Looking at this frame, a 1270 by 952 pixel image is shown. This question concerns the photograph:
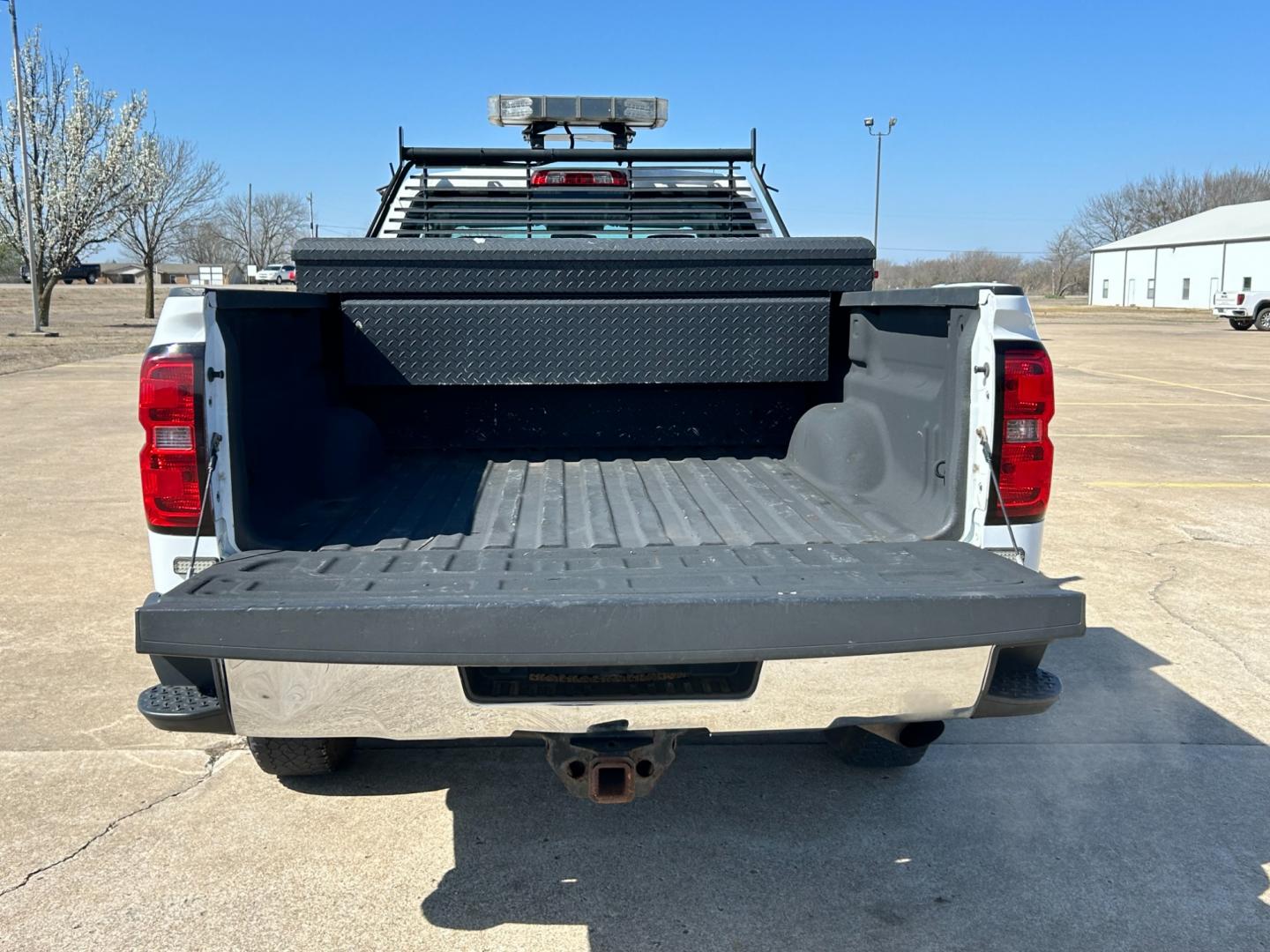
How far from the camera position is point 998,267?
329ft

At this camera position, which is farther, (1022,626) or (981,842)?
(981,842)

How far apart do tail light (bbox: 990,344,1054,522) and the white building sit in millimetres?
55237

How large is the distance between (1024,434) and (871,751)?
1.25m

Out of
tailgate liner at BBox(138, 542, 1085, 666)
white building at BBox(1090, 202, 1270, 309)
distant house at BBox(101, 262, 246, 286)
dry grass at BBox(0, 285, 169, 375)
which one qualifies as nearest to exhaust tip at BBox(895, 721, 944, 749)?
tailgate liner at BBox(138, 542, 1085, 666)

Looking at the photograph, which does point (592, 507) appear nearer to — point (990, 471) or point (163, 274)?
point (990, 471)

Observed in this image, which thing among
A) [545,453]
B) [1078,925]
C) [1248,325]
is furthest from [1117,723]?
[1248,325]

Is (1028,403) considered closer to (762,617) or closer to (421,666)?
(762,617)

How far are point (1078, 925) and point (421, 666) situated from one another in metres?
1.80

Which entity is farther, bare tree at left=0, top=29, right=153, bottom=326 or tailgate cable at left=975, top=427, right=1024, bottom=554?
bare tree at left=0, top=29, right=153, bottom=326

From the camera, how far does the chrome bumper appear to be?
2.35m

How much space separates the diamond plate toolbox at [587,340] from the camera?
4047 millimetres

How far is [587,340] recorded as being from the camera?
162 inches

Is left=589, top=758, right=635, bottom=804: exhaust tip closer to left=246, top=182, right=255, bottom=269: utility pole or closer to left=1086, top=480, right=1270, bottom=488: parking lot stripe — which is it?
left=1086, top=480, right=1270, bottom=488: parking lot stripe

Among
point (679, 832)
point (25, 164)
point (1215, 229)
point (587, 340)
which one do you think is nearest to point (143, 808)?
point (679, 832)
